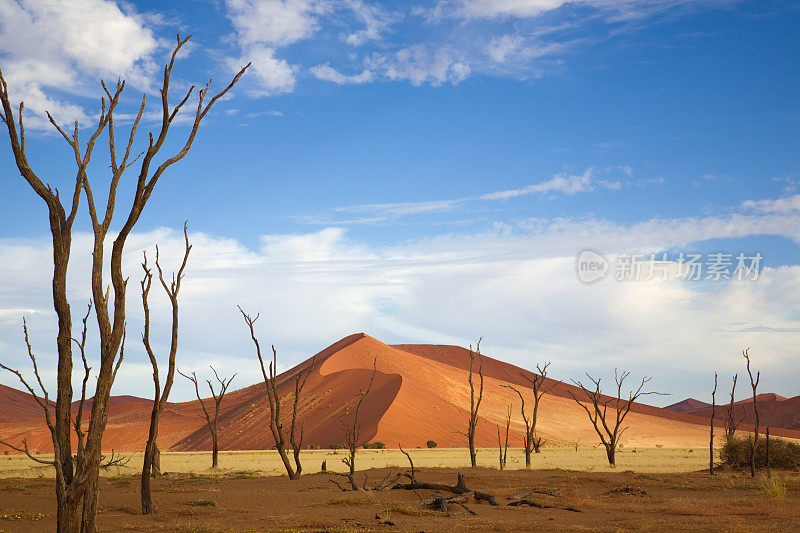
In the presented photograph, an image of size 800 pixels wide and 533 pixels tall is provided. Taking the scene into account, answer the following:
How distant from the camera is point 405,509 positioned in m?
14.6

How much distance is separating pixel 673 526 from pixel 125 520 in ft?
36.0

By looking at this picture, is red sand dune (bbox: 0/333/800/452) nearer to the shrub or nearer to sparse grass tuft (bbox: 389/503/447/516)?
the shrub

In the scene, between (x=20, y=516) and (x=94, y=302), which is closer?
(x=94, y=302)

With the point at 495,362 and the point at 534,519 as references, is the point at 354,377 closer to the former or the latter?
the point at 495,362

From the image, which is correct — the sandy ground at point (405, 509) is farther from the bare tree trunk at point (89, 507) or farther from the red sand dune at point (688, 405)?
the red sand dune at point (688, 405)

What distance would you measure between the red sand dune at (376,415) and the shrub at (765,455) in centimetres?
3444

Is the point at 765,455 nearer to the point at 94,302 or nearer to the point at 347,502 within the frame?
the point at 347,502

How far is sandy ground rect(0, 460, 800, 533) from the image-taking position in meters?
12.4

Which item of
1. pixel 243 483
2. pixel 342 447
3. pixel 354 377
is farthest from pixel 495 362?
pixel 243 483

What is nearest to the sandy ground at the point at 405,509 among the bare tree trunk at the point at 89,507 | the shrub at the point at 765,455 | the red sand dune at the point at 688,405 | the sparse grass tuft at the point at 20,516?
the sparse grass tuft at the point at 20,516

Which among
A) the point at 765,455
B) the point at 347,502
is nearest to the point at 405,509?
the point at 347,502

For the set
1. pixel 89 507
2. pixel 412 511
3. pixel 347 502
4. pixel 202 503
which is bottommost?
pixel 202 503

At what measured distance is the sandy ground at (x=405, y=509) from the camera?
1235cm

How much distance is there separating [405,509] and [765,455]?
23872mm
